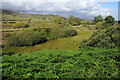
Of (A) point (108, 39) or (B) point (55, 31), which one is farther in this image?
(B) point (55, 31)

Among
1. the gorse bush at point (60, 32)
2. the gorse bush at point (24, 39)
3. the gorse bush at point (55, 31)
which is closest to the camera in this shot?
the gorse bush at point (24, 39)

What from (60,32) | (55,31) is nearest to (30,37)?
(55,31)

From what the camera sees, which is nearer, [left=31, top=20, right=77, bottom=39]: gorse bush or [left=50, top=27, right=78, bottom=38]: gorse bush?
[left=31, top=20, right=77, bottom=39]: gorse bush

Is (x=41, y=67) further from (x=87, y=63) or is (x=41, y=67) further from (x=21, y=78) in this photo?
(x=87, y=63)

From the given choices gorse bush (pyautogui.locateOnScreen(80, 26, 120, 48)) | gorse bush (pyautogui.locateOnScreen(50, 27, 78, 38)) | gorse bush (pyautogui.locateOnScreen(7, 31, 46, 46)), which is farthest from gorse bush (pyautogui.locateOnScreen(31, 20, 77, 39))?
gorse bush (pyautogui.locateOnScreen(80, 26, 120, 48))

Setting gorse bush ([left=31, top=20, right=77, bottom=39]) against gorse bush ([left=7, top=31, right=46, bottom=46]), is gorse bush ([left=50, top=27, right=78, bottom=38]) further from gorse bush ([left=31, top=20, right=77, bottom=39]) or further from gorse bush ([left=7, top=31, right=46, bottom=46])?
gorse bush ([left=7, top=31, right=46, bottom=46])

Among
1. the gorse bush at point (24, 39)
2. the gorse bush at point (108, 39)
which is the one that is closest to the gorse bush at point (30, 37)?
the gorse bush at point (24, 39)

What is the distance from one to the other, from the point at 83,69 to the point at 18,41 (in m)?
8.52

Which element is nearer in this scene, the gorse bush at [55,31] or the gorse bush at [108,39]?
the gorse bush at [108,39]

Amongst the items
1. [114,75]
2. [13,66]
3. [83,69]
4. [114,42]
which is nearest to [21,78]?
[13,66]

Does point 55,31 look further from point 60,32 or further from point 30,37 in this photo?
point 30,37

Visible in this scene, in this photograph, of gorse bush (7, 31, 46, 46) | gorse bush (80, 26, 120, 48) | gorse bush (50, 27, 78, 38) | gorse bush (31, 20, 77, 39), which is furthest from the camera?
gorse bush (50, 27, 78, 38)

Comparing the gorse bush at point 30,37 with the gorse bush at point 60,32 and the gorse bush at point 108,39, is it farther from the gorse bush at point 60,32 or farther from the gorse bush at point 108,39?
the gorse bush at point 108,39

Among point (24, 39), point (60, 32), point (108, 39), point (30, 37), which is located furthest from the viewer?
point (60, 32)
